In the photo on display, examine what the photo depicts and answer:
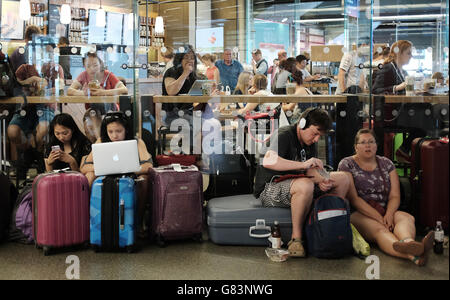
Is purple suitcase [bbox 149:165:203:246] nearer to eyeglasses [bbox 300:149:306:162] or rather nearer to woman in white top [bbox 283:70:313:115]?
eyeglasses [bbox 300:149:306:162]

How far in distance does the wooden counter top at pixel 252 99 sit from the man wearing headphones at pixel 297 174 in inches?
16.0

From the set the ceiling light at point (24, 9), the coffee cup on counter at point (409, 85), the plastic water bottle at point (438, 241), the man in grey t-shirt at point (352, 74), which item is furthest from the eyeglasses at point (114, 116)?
the plastic water bottle at point (438, 241)

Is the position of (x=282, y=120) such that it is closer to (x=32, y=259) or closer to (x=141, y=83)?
(x=141, y=83)

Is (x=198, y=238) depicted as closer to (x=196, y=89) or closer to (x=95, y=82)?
(x=196, y=89)

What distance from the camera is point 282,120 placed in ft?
12.9

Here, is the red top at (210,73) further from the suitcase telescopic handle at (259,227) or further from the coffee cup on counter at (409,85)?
the coffee cup on counter at (409,85)

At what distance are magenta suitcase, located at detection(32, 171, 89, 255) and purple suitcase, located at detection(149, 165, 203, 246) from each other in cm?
42

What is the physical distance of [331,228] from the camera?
3168 millimetres

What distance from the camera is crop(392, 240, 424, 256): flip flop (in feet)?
9.53

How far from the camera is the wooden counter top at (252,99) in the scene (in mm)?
3959

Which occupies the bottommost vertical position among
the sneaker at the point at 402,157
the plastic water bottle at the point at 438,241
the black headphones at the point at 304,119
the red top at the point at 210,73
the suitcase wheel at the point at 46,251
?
the suitcase wheel at the point at 46,251

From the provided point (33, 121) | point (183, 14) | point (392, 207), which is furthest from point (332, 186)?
point (33, 121)

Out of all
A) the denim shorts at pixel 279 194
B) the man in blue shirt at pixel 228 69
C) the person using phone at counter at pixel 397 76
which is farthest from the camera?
the man in blue shirt at pixel 228 69
